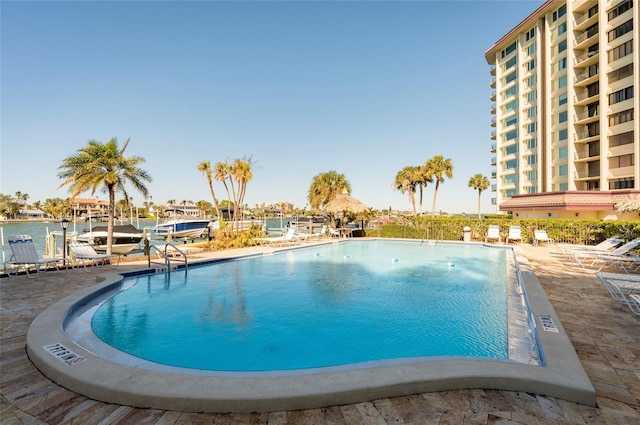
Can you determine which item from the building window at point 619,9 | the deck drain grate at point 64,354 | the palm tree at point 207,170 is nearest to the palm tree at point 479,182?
the building window at point 619,9

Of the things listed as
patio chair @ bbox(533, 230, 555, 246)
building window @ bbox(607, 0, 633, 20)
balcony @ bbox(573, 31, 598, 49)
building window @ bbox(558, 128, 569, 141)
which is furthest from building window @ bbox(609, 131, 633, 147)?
patio chair @ bbox(533, 230, 555, 246)

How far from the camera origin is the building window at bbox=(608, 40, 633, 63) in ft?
92.7

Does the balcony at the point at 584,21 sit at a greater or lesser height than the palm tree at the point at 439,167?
greater

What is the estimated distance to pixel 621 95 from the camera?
29.2 m

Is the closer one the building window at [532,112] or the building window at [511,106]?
the building window at [532,112]

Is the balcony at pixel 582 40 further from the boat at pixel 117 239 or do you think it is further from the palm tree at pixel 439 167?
the boat at pixel 117 239

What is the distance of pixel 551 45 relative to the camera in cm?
3584

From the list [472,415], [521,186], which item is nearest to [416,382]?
[472,415]

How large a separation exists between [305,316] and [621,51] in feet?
133

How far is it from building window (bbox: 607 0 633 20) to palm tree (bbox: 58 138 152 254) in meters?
42.8

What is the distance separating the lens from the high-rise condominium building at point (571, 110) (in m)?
27.7

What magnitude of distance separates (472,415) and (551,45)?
47.0 m

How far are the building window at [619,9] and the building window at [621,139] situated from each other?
11.4 meters

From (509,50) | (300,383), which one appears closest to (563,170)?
(509,50)
